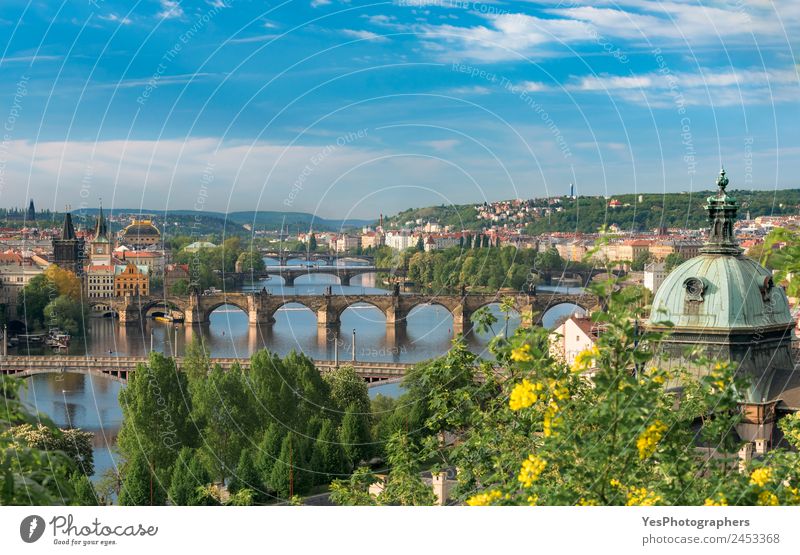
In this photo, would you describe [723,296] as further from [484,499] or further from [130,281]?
[130,281]

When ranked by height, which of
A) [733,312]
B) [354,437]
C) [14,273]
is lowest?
[354,437]

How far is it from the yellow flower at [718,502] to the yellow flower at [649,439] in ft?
0.63

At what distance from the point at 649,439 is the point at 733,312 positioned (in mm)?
8148

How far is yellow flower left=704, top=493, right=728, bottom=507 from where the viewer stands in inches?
107

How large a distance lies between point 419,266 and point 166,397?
879 inches

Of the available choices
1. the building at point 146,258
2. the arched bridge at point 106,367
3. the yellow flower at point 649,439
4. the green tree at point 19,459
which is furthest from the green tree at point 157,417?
the building at point 146,258

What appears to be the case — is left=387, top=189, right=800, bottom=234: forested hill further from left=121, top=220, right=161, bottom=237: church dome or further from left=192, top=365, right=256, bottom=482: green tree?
left=121, top=220, right=161, bottom=237: church dome

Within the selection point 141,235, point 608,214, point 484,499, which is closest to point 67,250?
point 141,235

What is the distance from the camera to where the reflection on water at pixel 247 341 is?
19.5m

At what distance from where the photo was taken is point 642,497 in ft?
9.24

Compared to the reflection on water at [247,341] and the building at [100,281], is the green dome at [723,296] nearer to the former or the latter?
the reflection on water at [247,341]

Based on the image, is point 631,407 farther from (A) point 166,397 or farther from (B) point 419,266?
(B) point 419,266

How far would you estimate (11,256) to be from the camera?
3684cm

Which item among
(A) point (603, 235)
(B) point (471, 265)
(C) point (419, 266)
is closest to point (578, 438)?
(A) point (603, 235)
